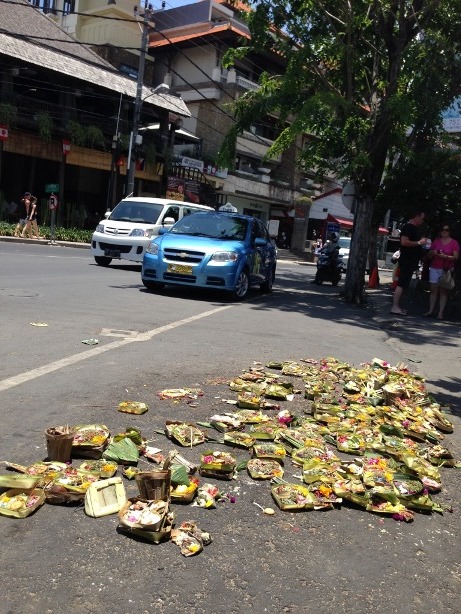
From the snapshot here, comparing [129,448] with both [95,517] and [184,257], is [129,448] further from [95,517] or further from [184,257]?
[184,257]

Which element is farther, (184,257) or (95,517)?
(184,257)

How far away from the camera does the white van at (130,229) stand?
Result: 611 inches

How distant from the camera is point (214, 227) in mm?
11828

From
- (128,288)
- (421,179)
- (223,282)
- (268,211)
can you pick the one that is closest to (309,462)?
(223,282)

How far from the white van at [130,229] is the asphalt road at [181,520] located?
781 cm

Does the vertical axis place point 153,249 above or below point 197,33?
below

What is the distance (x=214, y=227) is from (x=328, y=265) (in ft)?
26.5

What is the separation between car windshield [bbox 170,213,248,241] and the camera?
459 inches

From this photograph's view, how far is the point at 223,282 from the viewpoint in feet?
34.9

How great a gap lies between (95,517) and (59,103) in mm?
31410

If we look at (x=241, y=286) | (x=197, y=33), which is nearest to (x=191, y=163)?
(x=197, y=33)

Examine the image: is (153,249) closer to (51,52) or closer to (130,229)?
(130,229)

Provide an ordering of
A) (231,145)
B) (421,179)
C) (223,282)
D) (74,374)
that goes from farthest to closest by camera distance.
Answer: (421,179) < (231,145) < (223,282) < (74,374)

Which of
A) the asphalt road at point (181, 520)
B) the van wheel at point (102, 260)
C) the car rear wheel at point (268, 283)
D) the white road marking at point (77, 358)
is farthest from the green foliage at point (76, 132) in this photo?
the white road marking at point (77, 358)
